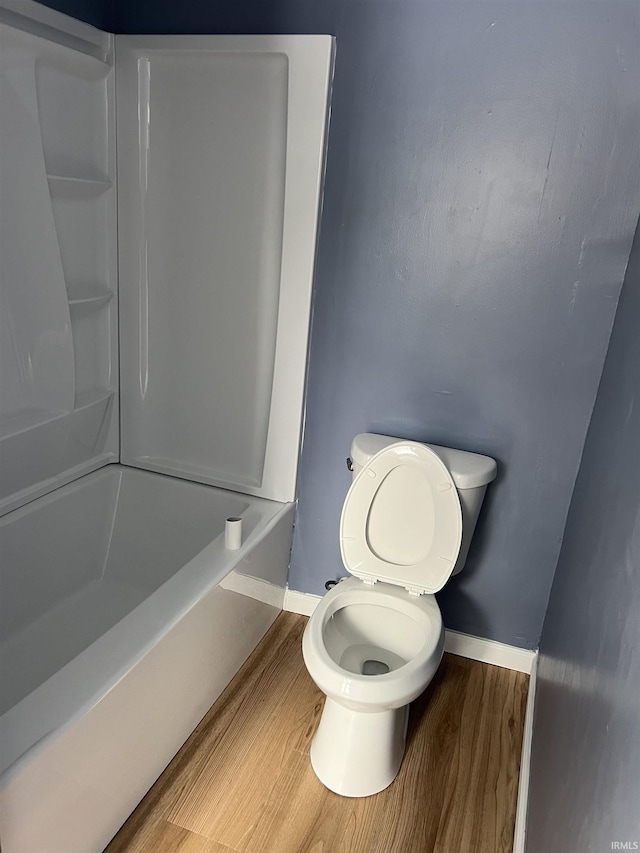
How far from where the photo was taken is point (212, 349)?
2.21 meters

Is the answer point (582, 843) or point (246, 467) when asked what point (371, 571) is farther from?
point (582, 843)

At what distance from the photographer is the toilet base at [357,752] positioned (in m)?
1.68

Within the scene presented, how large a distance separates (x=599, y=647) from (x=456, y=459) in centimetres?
86

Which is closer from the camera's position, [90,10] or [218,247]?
[90,10]

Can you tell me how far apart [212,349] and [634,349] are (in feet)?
4.37

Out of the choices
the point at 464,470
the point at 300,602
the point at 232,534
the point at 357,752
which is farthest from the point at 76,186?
the point at 357,752

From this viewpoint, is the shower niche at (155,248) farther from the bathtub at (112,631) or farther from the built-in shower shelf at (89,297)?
the bathtub at (112,631)

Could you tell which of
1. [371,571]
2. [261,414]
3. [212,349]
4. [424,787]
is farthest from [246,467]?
[424,787]

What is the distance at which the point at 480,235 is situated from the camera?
1827mm

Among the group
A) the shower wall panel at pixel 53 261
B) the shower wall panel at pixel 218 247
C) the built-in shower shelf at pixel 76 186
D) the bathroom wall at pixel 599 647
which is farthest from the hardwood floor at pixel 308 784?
the built-in shower shelf at pixel 76 186

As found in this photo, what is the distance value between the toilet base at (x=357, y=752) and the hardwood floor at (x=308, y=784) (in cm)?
3

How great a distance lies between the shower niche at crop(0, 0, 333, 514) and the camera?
1837mm

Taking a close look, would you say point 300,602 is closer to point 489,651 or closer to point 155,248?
point 489,651

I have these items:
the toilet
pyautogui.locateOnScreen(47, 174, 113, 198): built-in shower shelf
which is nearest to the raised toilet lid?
the toilet
